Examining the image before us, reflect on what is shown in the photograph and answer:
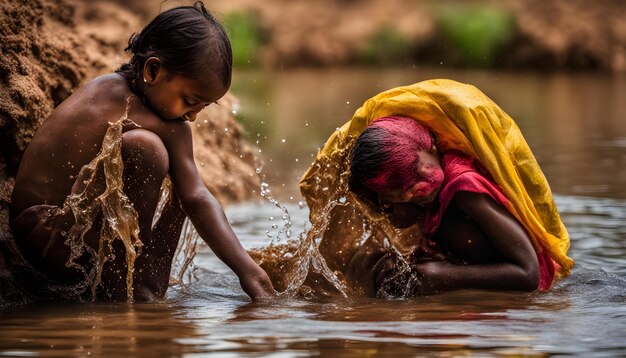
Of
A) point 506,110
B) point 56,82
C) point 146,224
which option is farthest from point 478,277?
point 506,110

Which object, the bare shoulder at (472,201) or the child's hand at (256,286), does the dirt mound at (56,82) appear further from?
the bare shoulder at (472,201)

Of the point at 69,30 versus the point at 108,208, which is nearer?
the point at 108,208

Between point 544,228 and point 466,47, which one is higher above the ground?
point 466,47

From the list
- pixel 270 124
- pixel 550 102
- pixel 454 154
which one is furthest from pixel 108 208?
pixel 550 102

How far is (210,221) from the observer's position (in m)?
4.02

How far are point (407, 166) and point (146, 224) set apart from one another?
970mm

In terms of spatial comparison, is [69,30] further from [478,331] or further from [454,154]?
[478,331]

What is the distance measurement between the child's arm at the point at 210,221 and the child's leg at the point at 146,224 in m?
0.11

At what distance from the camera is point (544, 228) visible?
13.9 feet

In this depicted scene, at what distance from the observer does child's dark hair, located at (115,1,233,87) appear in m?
3.88

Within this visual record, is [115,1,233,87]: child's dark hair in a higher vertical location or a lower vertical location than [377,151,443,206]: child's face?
higher

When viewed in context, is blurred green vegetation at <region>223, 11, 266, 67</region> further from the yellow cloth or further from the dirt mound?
the yellow cloth

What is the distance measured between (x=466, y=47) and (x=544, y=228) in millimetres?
13249

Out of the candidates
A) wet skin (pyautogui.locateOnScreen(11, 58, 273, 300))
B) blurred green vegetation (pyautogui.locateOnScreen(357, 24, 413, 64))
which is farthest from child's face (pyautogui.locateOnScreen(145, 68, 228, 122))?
blurred green vegetation (pyautogui.locateOnScreen(357, 24, 413, 64))
